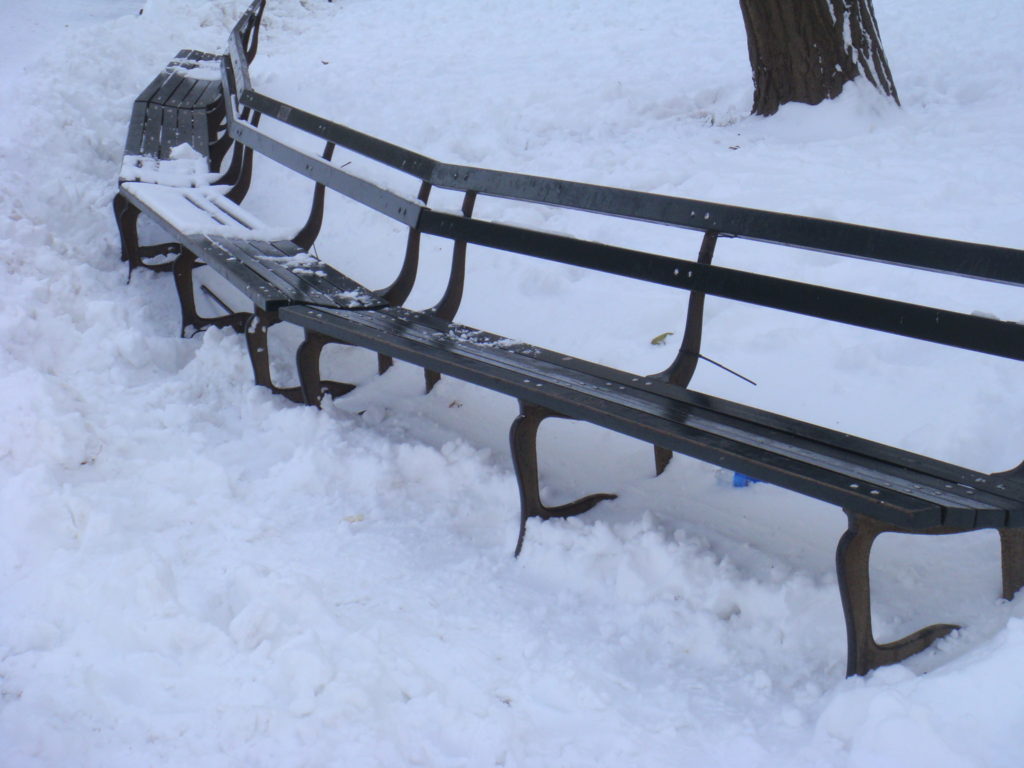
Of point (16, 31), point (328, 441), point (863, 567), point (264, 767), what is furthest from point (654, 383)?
point (16, 31)

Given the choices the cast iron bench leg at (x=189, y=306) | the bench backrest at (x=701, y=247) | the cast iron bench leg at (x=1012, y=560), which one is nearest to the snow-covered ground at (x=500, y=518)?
the cast iron bench leg at (x=1012, y=560)

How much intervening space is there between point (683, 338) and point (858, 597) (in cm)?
133

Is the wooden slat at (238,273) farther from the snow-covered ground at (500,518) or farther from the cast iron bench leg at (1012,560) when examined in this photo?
the cast iron bench leg at (1012,560)

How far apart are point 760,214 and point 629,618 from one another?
133cm

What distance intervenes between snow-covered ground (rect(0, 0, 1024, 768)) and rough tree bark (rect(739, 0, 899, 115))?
180mm

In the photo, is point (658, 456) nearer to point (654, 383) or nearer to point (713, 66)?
point (654, 383)

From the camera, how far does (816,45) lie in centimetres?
559

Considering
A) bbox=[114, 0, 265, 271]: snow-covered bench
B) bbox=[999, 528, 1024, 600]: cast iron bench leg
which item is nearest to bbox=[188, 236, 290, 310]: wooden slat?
bbox=[114, 0, 265, 271]: snow-covered bench

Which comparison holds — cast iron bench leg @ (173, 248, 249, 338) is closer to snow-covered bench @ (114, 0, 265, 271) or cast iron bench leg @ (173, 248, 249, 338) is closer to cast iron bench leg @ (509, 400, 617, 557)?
snow-covered bench @ (114, 0, 265, 271)

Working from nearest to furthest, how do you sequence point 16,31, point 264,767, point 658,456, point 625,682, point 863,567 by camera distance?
point 264,767 < point 863,567 < point 625,682 < point 658,456 < point 16,31

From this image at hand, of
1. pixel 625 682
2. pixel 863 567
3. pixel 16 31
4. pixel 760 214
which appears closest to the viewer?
pixel 863 567

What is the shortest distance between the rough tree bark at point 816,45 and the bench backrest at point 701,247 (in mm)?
2630

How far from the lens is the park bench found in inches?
91.7

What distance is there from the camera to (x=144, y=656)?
2.46 m
